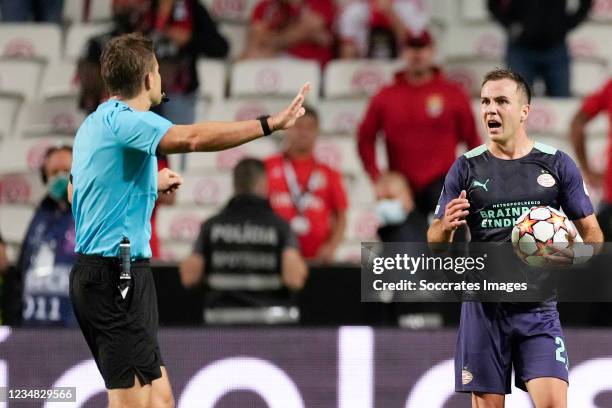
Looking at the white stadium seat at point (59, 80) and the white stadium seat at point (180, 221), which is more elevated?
the white stadium seat at point (59, 80)

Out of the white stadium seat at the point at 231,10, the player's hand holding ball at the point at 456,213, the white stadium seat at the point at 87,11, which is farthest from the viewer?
the white stadium seat at the point at 87,11

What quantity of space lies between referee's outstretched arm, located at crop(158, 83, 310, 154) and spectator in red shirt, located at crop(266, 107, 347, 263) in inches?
158

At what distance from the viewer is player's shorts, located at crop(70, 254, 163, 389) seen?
18.7 feet

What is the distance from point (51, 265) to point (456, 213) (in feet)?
10.8

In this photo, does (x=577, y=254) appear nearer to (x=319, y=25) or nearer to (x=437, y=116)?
(x=437, y=116)

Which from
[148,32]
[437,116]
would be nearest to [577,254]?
[437,116]

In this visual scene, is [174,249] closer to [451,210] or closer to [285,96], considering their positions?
[285,96]

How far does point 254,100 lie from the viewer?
1144cm

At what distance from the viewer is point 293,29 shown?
11461mm

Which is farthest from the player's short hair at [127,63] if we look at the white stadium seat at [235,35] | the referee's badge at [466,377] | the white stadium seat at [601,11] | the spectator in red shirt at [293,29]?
the white stadium seat at [601,11]

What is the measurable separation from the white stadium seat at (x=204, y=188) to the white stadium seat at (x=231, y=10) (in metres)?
1.85

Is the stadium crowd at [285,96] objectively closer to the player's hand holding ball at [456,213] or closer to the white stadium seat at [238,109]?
the white stadium seat at [238,109]

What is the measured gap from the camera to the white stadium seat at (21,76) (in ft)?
39.1

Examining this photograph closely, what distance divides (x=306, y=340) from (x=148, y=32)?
373 centimetres
